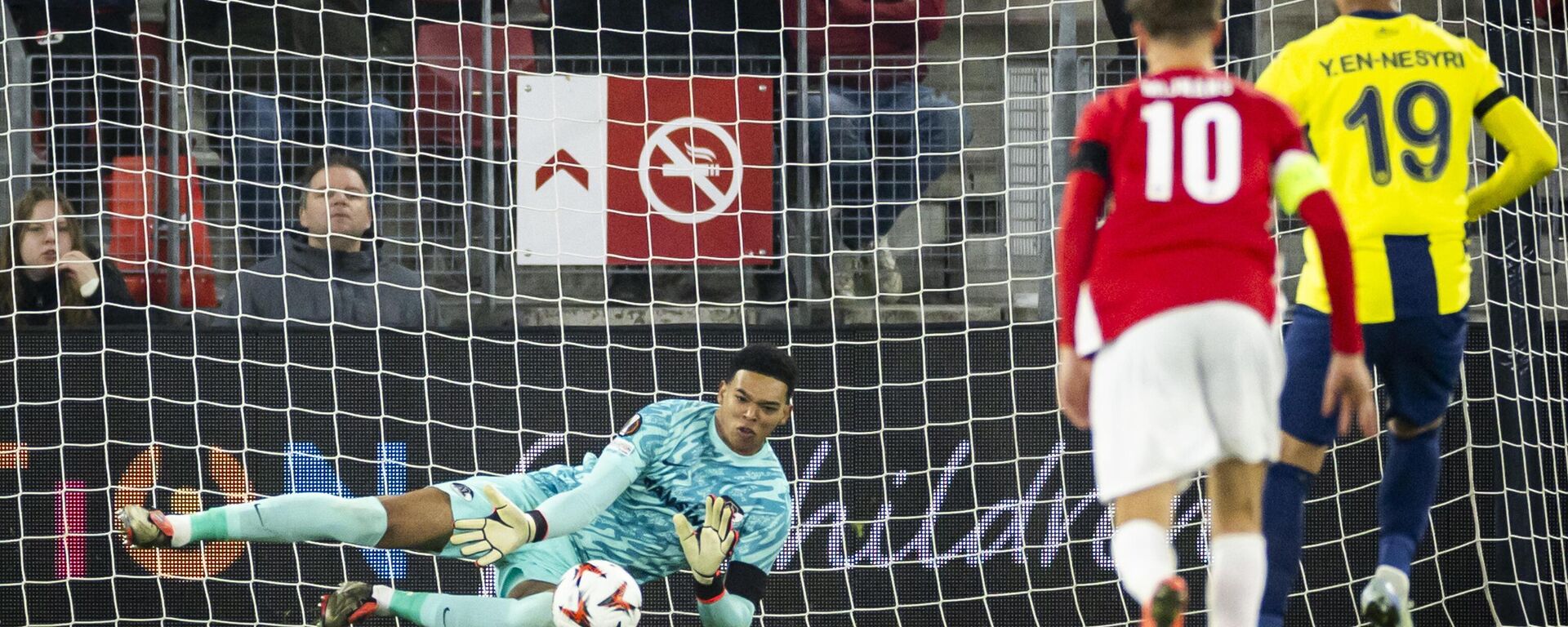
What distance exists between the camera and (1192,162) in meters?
2.92

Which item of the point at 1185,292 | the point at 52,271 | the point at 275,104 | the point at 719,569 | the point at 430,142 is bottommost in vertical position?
the point at 719,569

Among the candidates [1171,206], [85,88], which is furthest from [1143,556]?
[85,88]

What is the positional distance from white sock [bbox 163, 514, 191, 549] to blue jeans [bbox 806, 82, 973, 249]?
242cm

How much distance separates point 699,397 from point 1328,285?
3.27m

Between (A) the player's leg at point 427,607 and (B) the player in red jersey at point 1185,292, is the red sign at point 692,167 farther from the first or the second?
(B) the player in red jersey at point 1185,292

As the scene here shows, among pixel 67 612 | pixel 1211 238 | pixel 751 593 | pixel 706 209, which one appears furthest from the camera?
pixel 706 209

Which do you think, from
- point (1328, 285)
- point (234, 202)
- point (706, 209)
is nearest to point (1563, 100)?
point (706, 209)

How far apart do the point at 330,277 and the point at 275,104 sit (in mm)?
658

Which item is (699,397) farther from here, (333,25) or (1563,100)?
(1563,100)

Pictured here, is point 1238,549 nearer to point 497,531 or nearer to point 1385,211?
point 1385,211

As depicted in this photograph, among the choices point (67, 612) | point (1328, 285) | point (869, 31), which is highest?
point (869, 31)

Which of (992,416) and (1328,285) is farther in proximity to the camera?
(992,416)

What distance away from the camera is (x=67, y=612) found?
583cm

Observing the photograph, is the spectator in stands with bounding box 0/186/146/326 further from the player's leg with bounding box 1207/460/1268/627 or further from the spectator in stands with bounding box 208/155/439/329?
the player's leg with bounding box 1207/460/1268/627
